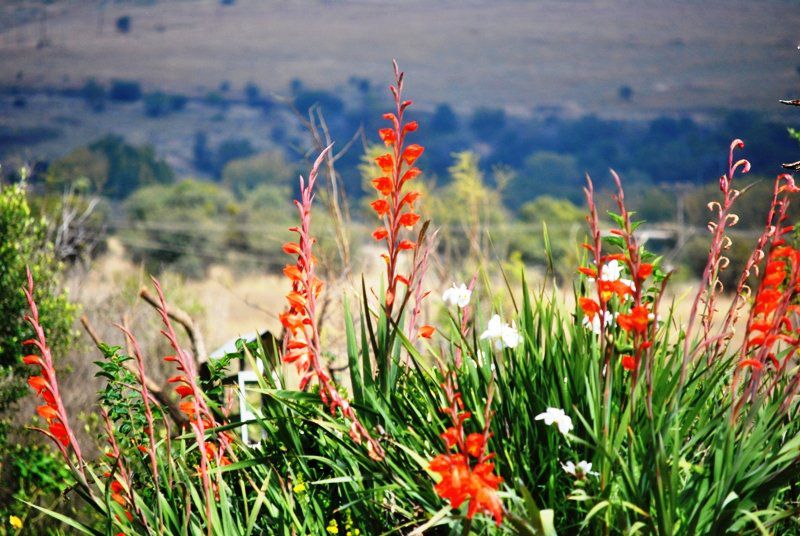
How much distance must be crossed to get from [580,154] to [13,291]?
69.0 m

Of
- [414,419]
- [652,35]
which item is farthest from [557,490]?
[652,35]

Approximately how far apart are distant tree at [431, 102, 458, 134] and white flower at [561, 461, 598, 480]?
7386 cm

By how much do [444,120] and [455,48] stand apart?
1352 cm

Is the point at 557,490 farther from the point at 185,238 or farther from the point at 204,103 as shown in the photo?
the point at 204,103

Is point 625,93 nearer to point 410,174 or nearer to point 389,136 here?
point 389,136

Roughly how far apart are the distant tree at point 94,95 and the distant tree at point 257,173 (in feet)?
53.3

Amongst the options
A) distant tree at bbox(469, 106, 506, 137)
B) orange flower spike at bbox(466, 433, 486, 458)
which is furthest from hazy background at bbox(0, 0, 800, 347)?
orange flower spike at bbox(466, 433, 486, 458)

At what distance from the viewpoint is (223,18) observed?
3531 inches

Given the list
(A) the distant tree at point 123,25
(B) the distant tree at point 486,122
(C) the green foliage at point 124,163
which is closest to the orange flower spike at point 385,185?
(C) the green foliage at point 124,163

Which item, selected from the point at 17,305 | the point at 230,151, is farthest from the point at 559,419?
the point at 230,151

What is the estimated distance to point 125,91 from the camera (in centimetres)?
7644

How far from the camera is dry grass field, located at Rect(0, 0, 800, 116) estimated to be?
240 feet

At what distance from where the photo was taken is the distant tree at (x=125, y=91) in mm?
75650

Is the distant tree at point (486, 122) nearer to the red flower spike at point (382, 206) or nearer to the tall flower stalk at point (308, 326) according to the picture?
the red flower spike at point (382, 206)
